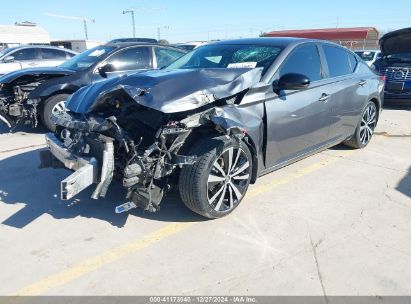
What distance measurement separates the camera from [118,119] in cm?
386

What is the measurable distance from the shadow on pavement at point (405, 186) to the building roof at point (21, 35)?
1523 inches

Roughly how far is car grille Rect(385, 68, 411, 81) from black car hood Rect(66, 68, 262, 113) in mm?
7243

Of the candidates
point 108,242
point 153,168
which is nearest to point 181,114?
point 153,168

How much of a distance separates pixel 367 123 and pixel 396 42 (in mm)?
Result: 5355

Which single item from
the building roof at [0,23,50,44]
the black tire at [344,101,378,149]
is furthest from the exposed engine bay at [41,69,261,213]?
the building roof at [0,23,50,44]

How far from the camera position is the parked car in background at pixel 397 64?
32.5 ft

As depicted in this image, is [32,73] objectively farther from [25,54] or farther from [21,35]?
[21,35]

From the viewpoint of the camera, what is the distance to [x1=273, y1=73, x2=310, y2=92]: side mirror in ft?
13.3

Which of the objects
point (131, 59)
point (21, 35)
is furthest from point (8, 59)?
point (21, 35)

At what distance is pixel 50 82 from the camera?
23.1 ft

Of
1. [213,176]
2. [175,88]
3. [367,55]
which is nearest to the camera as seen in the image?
[175,88]

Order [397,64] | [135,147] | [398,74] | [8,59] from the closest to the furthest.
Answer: [135,147] < [398,74] < [397,64] < [8,59]

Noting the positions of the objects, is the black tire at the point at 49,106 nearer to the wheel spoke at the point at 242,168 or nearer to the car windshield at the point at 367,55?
the wheel spoke at the point at 242,168

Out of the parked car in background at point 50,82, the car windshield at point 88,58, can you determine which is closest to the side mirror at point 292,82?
the parked car in background at point 50,82
